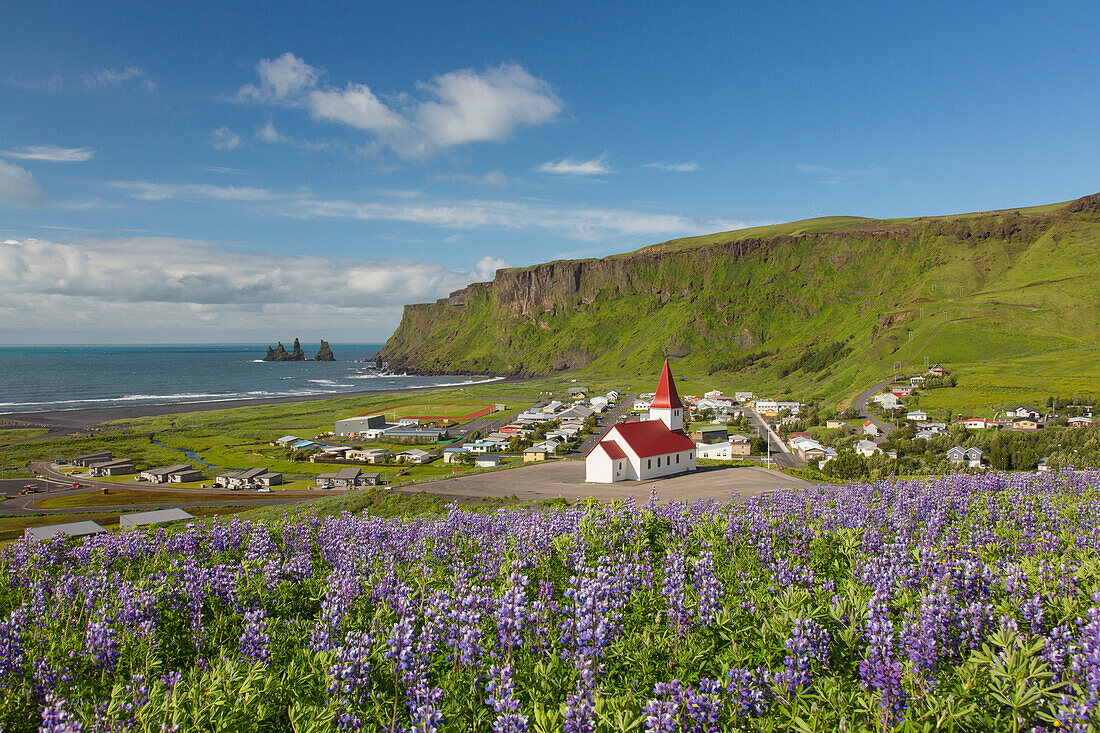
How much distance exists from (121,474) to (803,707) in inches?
3604

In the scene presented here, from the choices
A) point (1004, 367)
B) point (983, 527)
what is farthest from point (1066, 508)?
point (1004, 367)

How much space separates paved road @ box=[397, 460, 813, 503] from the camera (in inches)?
1432

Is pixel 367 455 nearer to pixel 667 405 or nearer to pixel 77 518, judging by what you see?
pixel 77 518

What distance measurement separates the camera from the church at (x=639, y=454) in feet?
141

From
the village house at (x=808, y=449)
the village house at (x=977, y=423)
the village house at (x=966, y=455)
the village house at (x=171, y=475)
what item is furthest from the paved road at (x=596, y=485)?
the village house at (x=977, y=423)

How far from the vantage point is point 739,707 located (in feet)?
13.6

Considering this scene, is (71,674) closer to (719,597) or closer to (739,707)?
(739,707)

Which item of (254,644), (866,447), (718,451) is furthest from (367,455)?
(254,644)

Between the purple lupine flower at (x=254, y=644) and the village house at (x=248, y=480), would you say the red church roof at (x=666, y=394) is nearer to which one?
the village house at (x=248, y=480)

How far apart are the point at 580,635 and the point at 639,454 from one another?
39.7 m

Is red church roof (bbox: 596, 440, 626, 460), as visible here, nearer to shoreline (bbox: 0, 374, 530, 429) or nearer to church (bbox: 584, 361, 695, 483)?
church (bbox: 584, 361, 695, 483)

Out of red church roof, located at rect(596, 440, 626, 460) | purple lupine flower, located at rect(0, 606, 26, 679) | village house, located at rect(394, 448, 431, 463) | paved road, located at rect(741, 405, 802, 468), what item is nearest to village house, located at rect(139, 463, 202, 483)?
village house, located at rect(394, 448, 431, 463)

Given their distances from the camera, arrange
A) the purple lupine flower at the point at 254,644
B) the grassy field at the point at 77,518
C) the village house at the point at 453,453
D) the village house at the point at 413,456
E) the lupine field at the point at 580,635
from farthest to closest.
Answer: the village house at the point at 413,456 → the village house at the point at 453,453 → the grassy field at the point at 77,518 → the purple lupine flower at the point at 254,644 → the lupine field at the point at 580,635

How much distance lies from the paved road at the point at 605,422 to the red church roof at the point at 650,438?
2503 centimetres
